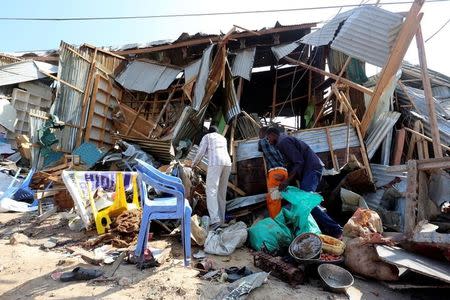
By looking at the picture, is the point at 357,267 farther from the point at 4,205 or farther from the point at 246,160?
the point at 4,205

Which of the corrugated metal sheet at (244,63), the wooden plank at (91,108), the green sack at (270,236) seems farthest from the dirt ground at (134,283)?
the corrugated metal sheet at (244,63)

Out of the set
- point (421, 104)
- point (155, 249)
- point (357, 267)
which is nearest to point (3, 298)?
point (155, 249)

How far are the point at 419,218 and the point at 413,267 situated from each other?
0.95 m

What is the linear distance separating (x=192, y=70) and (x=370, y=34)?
5.50 metres

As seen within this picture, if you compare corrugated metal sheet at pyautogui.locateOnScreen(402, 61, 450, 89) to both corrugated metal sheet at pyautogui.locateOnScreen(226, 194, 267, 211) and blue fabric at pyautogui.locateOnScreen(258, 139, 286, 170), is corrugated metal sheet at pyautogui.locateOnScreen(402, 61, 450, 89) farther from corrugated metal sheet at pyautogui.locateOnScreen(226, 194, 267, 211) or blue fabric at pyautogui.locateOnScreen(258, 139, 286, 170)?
corrugated metal sheet at pyautogui.locateOnScreen(226, 194, 267, 211)

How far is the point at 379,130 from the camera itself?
6859 mm

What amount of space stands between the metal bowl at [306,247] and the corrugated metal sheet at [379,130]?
12.2 ft

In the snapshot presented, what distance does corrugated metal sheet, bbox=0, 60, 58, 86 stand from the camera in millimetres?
10688

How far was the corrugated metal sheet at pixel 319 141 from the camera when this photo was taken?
20.8 feet

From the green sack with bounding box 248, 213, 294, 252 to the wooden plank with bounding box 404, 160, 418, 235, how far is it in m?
1.37

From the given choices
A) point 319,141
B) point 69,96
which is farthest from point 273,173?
point 69,96

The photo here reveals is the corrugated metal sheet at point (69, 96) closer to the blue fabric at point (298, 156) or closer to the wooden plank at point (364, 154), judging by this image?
the blue fabric at point (298, 156)

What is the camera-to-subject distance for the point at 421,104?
7.79 meters

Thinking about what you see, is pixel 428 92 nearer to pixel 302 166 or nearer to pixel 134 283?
pixel 302 166
